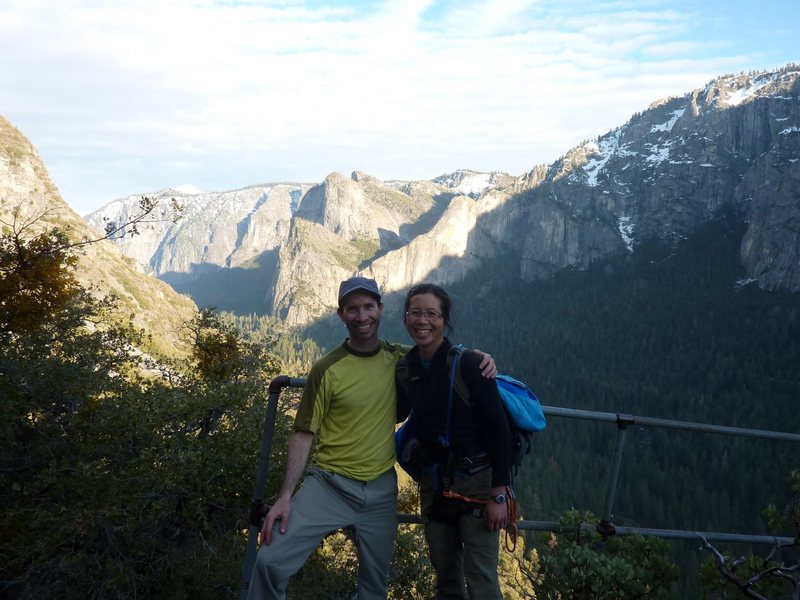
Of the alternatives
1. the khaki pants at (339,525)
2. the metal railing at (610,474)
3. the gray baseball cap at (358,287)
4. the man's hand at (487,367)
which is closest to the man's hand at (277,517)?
the khaki pants at (339,525)

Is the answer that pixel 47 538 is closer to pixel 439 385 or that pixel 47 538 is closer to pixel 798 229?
pixel 439 385

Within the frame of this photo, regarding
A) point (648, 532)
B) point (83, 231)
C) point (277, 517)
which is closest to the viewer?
point (277, 517)

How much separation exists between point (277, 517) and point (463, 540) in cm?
131

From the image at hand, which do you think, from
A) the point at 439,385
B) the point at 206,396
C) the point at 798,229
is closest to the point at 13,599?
the point at 206,396

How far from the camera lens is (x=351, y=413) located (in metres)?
4.00

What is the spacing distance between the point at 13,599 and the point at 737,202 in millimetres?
220865

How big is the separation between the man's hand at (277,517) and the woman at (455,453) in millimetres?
980

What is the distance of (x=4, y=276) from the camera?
11562 mm

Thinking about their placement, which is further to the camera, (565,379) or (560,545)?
(565,379)

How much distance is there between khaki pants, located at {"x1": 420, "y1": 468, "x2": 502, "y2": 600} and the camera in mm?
3678

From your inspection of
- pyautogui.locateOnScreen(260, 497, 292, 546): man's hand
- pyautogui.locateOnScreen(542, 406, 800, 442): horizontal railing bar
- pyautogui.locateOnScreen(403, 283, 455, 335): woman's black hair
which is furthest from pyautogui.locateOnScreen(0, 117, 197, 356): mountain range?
pyautogui.locateOnScreen(542, 406, 800, 442): horizontal railing bar

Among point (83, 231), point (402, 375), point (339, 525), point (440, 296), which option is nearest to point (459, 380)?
point (402, 375)

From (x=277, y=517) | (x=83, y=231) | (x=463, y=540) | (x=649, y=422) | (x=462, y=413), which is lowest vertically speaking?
(x=463, y=540)

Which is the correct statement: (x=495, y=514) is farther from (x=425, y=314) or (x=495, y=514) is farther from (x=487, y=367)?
(x=425, y=314)
